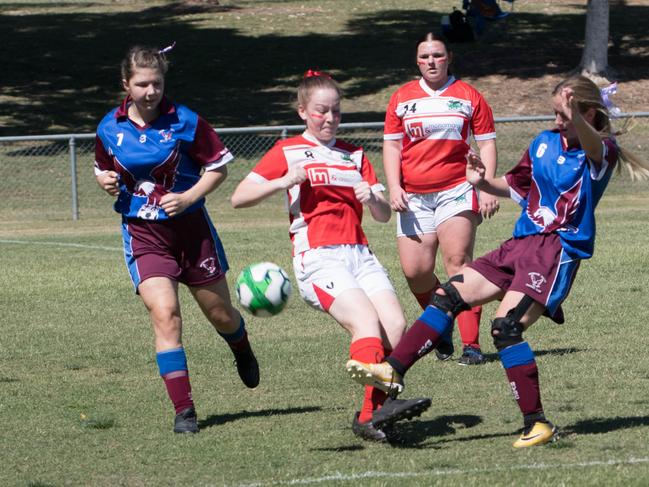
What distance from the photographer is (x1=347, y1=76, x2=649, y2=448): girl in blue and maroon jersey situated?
Answer: 6105 millimetres

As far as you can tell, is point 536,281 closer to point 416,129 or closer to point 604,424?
point 604,424

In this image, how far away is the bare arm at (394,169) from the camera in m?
8.06

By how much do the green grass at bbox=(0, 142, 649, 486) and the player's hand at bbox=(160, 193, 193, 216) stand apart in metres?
1.20

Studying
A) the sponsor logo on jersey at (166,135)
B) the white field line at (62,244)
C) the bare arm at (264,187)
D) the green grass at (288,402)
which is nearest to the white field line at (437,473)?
the green grass at (288,402)

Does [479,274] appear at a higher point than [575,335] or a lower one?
higher

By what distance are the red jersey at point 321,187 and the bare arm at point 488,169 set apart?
0.99m

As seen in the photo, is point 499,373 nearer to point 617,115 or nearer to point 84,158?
point 617,115

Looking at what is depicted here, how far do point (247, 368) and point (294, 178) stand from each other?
5.80 feet

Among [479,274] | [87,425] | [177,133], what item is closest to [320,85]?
[177,133]

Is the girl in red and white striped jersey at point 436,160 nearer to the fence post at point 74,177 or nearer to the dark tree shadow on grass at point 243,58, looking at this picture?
the fence post at point 74,177

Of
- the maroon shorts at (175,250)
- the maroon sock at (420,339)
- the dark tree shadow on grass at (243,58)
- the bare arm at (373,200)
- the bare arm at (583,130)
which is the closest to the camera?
the bare arm at (583,130)

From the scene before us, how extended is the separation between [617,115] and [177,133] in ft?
7.75

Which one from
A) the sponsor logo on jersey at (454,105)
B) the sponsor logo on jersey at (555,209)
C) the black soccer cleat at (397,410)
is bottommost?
the black soccer cleat at (397,410)

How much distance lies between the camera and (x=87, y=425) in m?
6.95
